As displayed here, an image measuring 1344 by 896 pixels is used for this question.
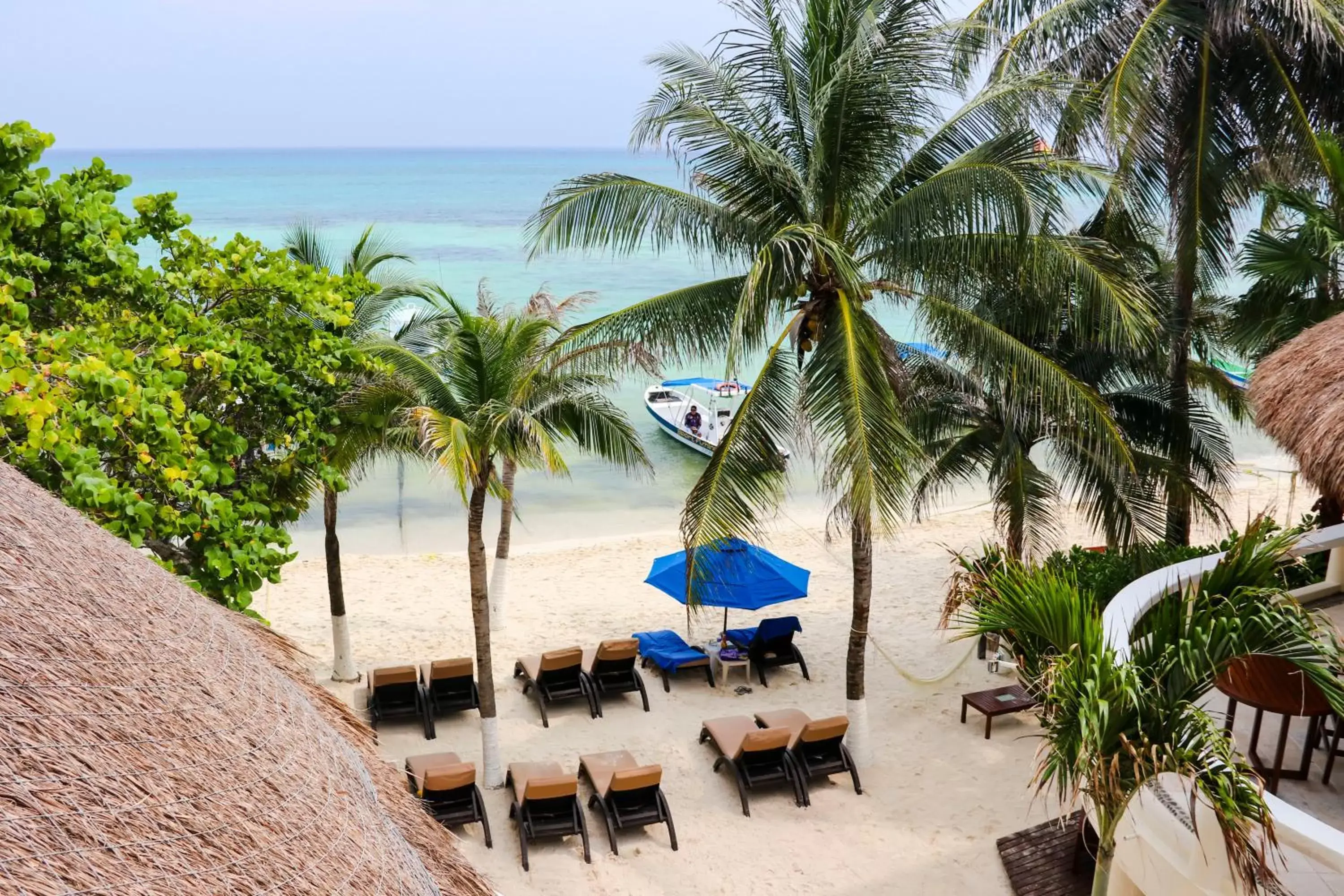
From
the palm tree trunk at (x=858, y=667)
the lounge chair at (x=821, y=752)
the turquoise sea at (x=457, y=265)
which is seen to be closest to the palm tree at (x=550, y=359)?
the turquoise sea at (x=457, y=265)

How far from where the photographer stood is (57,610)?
124 inches

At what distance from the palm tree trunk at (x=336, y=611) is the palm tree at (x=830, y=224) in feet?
14.7

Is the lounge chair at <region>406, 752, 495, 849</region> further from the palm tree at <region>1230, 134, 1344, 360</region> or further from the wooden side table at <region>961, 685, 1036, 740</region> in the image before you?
the palm tree at <region>1230, 134, 1344, 360</region>

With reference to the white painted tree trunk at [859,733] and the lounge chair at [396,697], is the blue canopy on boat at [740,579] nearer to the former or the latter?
the white painted tree trunk at [859,733]

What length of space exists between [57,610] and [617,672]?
29.4 ft

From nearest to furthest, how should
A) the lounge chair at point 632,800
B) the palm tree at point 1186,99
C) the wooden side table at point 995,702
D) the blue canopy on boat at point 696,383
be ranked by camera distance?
the lounge chair at point 632,800, the wooden side table at point 995,702, the palm tree at point 1186,99, the blue canopy on boat at point 696,383

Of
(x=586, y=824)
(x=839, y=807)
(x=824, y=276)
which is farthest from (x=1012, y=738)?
(x=824, y=276)

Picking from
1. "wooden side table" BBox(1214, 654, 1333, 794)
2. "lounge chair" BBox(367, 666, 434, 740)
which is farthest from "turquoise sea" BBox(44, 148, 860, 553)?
"wooden side table" BBox(1214, 654, 1333, 794)

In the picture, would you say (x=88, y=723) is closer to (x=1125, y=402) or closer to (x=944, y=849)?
(x=944, y=849)

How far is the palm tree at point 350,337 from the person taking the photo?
10.7 m

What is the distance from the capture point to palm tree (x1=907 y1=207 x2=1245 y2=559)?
1093 cm

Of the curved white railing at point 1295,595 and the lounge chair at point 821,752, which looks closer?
the curved white railing at point 1295,595

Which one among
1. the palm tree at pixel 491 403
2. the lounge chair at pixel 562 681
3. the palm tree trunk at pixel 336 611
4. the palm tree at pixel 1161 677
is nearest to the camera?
the palm tree at pixel 1161 677

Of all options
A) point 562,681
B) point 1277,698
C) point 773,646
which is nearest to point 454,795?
point 562,681
